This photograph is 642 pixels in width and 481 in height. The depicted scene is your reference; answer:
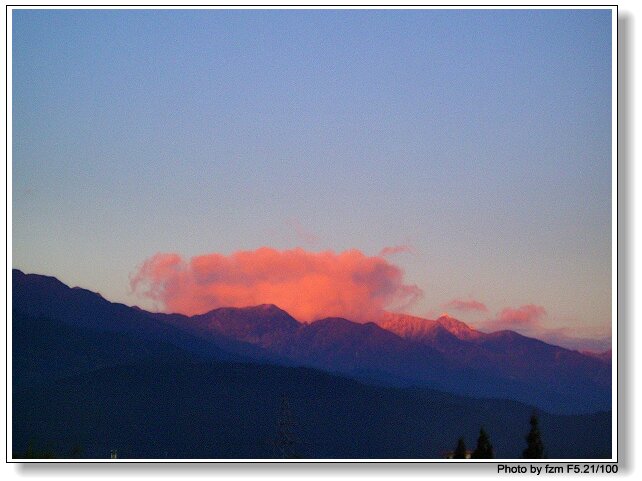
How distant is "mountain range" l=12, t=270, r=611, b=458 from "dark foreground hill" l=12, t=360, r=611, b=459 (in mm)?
101

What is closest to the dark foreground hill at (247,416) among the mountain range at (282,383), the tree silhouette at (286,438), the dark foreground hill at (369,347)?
the mountain range at (282,383)

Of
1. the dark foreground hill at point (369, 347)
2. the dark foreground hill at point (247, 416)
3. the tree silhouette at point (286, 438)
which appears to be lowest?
the tree silhouette at point (286, 438)

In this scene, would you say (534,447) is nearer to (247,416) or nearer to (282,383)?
(282,383)

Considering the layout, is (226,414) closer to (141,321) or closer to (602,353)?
(141,321)

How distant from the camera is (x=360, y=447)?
101 ft

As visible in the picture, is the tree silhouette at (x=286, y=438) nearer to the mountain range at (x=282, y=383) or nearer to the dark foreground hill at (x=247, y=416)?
the dark foreground hill at (x=247, y=416)

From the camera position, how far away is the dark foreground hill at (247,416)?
2792 cm

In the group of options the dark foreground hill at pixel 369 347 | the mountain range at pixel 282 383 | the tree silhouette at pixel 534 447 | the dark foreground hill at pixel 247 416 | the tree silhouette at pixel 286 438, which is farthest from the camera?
the tree silhouette at pixel 286 438

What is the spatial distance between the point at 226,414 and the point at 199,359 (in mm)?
2726

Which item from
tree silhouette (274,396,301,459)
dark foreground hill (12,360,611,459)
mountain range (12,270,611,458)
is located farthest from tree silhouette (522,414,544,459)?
tree silhouette (274,396,301,459)

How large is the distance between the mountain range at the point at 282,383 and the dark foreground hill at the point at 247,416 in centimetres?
10

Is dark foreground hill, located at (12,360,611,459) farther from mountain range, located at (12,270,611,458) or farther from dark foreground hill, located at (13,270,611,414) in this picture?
dark foreground hill, located at (13,270,611,414)

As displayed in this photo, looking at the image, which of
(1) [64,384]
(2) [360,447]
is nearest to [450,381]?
(2) [360,447]
